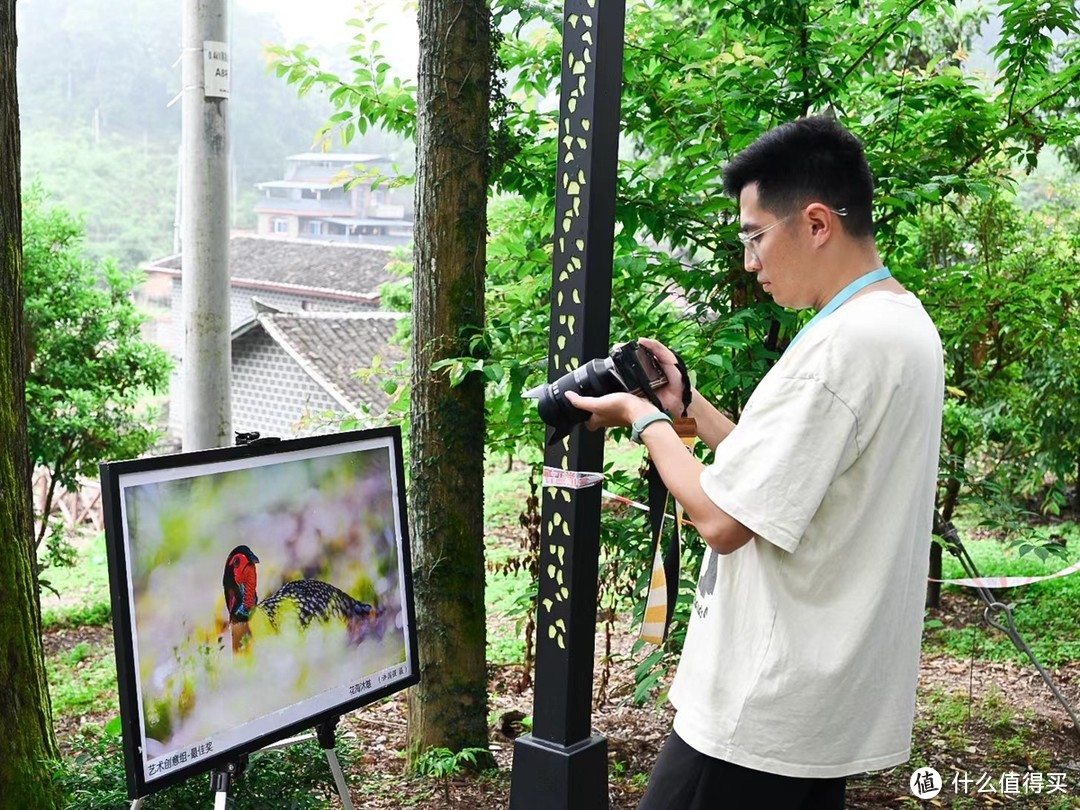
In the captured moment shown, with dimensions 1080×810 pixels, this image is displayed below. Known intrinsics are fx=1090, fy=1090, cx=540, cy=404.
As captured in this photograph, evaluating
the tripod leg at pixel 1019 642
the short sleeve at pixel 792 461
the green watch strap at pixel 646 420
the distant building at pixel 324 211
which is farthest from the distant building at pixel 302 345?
the distant building at pixel 324 211

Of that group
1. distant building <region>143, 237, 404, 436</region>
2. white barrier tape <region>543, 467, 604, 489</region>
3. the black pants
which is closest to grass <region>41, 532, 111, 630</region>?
distant building <region>143, 237, 404, 436</region>

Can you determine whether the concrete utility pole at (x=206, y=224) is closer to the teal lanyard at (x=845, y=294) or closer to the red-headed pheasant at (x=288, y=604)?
the red-headed pheasant at (x=288, y=604)

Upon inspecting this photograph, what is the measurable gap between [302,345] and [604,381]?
48.1ft

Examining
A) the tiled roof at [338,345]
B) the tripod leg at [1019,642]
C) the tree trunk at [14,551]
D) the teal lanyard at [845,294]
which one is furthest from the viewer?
the tiled roof at [338,345]

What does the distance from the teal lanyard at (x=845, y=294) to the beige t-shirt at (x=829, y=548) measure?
0.13ft

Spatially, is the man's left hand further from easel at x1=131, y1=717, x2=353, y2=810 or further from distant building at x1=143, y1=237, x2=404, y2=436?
distant building at x1=143, y1=237, x2=404, y2=436

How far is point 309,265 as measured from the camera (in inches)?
922

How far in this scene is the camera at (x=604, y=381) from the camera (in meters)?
2.35

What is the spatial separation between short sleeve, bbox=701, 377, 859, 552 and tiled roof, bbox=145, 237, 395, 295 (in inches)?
775

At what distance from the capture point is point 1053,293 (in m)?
5.23

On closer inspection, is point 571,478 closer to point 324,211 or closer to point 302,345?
point 302,345

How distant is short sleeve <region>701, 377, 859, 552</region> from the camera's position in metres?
1.87

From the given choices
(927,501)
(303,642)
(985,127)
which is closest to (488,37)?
(985,127)

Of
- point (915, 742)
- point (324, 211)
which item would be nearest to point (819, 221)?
point (915, 742)
